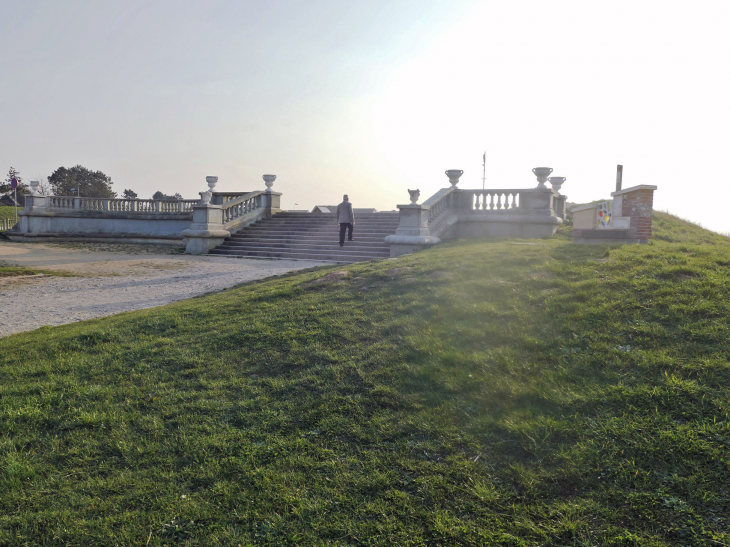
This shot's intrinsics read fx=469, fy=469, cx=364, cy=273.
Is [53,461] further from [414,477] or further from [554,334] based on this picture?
[554,334]

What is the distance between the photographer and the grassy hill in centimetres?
290

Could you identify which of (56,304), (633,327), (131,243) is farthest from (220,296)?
(131,243)

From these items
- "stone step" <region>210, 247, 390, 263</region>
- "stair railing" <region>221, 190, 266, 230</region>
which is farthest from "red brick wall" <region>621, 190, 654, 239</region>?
"stair railing" <region>221, 190, 266, 230</region>

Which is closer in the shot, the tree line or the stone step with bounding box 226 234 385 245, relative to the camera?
the stone step with bounding box 226 234 385 245

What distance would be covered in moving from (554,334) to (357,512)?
3.09 m

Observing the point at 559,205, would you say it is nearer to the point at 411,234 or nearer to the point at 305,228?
the point at 411,234

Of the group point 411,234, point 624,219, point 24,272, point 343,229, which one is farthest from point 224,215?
point 624,219

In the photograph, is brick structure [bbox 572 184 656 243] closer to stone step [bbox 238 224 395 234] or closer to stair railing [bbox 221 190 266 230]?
stone step [bbox 238 224 395 234]

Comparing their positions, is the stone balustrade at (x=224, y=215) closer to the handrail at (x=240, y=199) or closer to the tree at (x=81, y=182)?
the handrail at (x=240, y=199)

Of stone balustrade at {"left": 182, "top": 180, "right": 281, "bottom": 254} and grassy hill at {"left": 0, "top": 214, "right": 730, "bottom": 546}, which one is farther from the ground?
stone balustrade at {"left": 182, "top": 180, "right": 281, "bottom": 254}

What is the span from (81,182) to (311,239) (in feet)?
184

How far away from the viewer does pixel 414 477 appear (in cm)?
325

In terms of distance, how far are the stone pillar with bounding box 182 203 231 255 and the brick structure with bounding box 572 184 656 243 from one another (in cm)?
1455

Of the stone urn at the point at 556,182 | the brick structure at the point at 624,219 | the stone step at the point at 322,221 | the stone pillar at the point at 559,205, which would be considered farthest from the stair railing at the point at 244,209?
the brick structure at the point at 624,219
